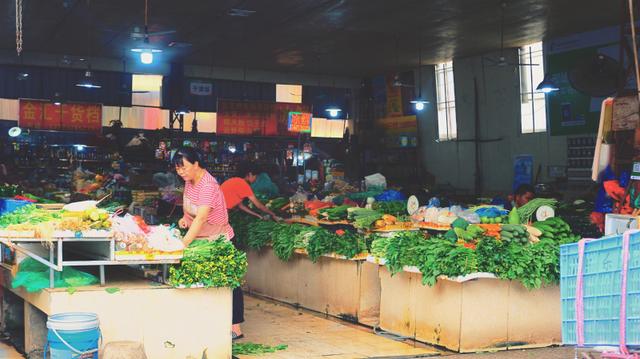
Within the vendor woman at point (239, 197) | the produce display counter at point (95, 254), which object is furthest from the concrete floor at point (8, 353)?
the vendor woman at point (239, 197)

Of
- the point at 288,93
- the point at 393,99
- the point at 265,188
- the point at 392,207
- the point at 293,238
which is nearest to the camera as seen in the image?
the point at 293,238

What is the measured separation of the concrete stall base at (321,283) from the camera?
9180 mm

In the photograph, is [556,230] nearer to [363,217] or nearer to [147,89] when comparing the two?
[363,217]

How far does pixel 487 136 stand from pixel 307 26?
612 cm

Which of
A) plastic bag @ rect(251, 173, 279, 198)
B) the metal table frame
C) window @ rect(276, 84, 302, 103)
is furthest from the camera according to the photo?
window @ rect(276, 84, 302, 103)

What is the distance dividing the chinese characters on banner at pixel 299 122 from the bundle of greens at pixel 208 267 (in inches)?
589

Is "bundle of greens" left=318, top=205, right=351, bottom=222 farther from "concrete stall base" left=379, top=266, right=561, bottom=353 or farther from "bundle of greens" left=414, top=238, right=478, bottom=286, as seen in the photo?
"bundle of greens" left=414, top=238, right=478, bottom=286

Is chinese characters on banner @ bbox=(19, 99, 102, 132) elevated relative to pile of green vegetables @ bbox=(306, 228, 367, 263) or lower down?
elevated

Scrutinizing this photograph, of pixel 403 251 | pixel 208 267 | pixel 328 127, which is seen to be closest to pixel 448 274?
pixel 403 251

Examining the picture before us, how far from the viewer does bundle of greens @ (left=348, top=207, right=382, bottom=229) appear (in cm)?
980

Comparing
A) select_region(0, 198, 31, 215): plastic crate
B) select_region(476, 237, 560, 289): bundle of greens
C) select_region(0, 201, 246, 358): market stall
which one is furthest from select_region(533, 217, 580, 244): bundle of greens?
select_region(0, 198, 31, 215): plastic crate

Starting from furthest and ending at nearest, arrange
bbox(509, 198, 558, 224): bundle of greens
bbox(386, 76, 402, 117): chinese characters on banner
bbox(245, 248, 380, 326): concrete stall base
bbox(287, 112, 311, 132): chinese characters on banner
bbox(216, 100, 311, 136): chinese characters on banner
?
bbox(386, 76, 402, 117): chinese characters on banner → bbox(287, 112, 311, 132): chinese characters on banner → bbox(216, 100, 311, 136): chinese characters on banner → bbox(245, 248, 380, 326): concrete stall base → bbox(509, 198, 558, 224): bundle of greens

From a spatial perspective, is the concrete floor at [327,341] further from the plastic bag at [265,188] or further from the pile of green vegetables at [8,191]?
the pile of green vegetables at [8,191]

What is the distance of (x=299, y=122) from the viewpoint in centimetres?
2159
